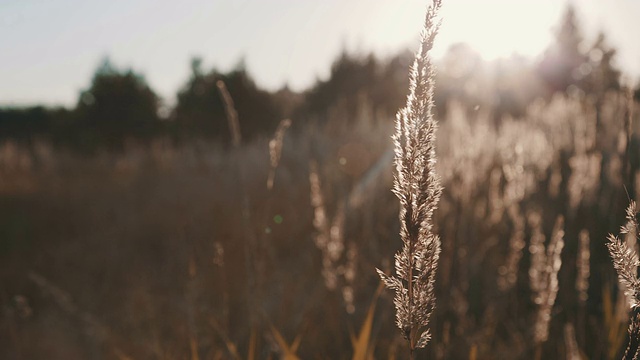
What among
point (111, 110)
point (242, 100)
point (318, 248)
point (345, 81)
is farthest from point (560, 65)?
point (318, 248)

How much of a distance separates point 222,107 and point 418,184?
1687 cm

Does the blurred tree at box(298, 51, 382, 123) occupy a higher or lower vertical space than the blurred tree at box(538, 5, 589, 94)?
lower

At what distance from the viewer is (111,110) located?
19.1 meters

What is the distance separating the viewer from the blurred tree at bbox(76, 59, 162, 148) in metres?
18.9

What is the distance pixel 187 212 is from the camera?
20.3 feet

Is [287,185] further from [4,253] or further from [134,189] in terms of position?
[4,253]

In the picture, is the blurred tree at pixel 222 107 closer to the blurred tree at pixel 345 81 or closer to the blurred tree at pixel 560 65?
the blurred tree at pixel 345 81

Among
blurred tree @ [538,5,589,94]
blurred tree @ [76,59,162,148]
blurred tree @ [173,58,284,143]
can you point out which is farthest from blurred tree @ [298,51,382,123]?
blurred tree @ [538,5,589,94]

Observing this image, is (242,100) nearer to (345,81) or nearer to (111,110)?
(345,81)

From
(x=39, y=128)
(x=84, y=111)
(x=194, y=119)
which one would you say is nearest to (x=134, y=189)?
(x=194, y=119)

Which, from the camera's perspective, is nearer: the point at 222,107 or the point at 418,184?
the point at 418,184

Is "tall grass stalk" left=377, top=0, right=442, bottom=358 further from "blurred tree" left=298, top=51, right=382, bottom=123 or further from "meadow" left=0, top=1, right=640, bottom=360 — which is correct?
"blurred tree" left=298, top=51, right=382, bottom=123

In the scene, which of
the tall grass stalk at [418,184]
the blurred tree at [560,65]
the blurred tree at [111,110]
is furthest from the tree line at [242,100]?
the tall grass stalk at [418,184]

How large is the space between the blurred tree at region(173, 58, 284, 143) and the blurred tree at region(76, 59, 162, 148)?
9.44ft
